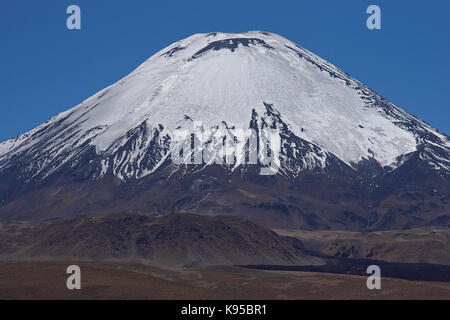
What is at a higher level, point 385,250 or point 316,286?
point 385,250

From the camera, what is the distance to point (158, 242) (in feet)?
587

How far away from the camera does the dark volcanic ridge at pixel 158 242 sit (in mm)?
173250

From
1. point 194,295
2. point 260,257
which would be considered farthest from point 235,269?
point 194,295

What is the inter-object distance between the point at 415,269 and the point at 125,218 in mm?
64913

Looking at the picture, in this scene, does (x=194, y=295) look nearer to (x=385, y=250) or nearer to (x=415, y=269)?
(x=415, y=269)

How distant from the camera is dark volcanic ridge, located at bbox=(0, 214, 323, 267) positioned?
173250mm

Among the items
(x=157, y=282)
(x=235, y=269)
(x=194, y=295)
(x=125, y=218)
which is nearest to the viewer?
(x=194, y=295)

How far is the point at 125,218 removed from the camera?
19150cm

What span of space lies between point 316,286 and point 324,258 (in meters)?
72.5
